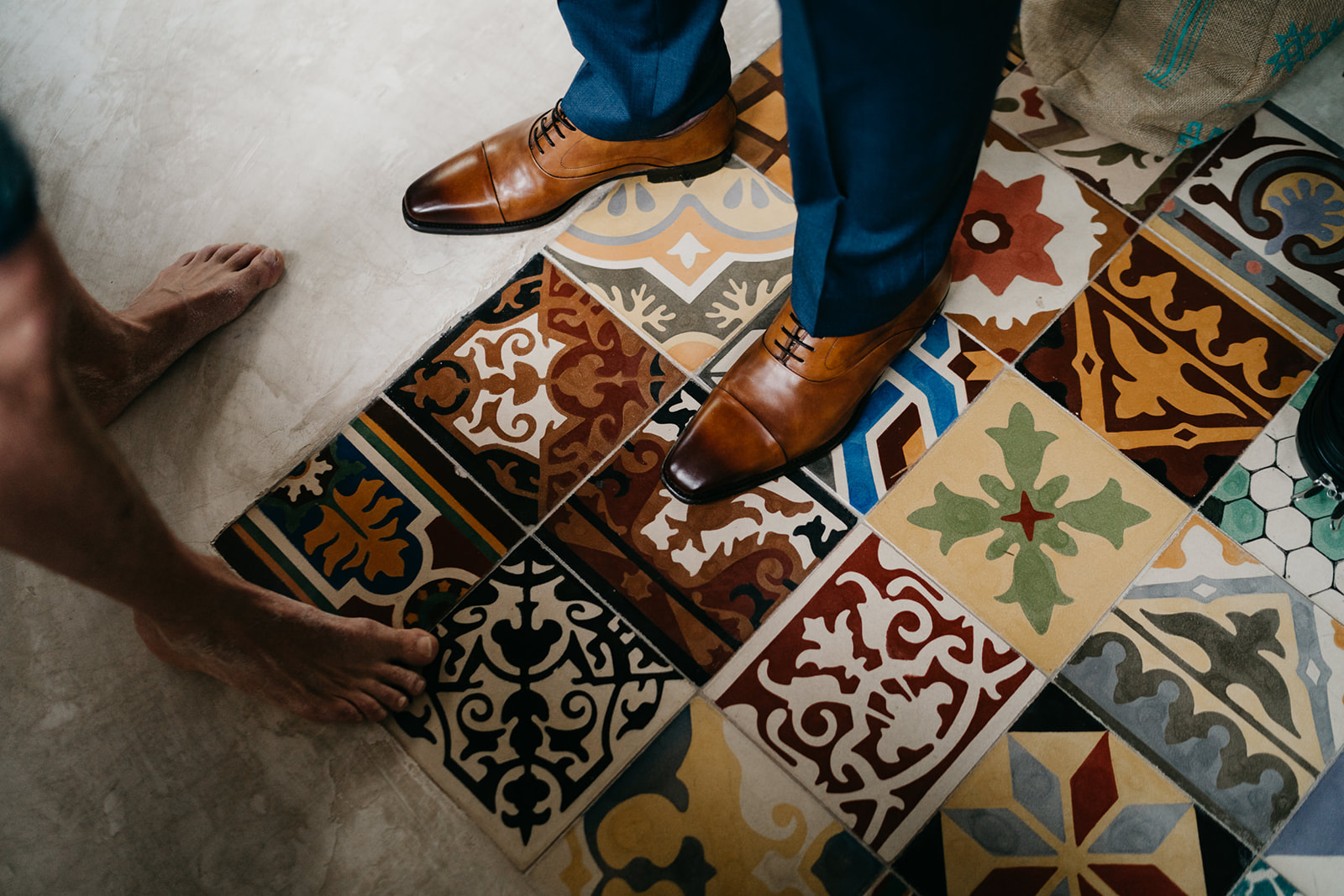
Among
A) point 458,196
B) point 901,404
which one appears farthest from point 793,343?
point 458,196

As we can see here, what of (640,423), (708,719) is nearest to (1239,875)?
(708,719)

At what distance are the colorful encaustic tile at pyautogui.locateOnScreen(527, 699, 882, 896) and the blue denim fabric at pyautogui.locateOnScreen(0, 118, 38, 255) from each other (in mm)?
679

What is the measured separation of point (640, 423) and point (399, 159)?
0.52 meters

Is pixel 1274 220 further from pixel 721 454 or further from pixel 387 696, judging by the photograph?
pixel 387 696

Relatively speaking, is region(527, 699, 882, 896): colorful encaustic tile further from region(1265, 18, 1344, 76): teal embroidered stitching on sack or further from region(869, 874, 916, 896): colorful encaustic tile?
region(1265, 18, 1344, 76): teal embroidered stitching on sack

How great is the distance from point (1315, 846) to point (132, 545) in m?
1.10

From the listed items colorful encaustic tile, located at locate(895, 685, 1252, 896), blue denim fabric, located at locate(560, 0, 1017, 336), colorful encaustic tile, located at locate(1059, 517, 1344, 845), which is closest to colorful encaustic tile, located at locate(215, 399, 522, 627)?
blue denim fabric, located at locate(560, 0, 1017, 336)

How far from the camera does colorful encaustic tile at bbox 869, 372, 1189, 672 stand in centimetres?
88

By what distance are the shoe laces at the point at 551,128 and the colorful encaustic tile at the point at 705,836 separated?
28.4 inches

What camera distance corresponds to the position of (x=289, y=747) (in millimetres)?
839

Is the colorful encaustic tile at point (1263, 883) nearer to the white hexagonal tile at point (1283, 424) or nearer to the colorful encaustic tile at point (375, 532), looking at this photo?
the white hexagonal tile at point (1283, 424)

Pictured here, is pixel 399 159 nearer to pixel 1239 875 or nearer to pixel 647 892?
pixel 647 892

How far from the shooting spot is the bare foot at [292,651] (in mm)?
679

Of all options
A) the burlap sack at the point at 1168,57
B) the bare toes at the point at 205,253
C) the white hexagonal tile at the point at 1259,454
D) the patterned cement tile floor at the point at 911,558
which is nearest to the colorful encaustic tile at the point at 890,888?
the patterned cement tile floor at the point at 911,558
